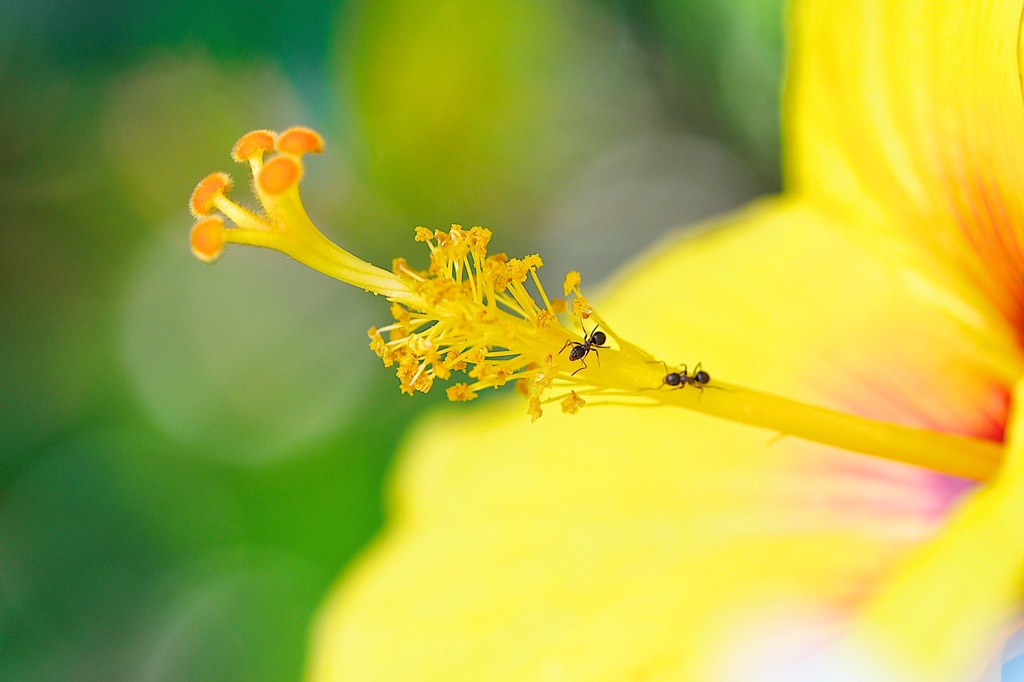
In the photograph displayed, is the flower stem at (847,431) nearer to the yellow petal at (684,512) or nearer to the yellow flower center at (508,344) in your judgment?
the yellow flower center at (508,344)

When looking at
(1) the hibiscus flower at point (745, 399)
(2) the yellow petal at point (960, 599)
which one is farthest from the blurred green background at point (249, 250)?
(2) the yellow petal at point (960, 599)

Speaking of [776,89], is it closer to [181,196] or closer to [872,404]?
[872,404]

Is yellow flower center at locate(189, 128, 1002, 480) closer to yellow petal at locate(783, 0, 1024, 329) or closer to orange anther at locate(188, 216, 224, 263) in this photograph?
orange anther at locate(188, 216, 224, 263)

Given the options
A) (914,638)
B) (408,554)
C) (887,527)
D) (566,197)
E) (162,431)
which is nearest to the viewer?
(914,638)

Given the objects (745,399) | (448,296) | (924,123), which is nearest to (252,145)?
(448,296)

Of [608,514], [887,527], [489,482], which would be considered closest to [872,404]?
[887,527]

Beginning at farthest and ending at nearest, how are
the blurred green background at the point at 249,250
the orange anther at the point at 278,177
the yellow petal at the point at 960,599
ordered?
the blurred green background at the point at 249,250 → the orange anther at the point at 278,177 → the yellow petal at the point at 960,599

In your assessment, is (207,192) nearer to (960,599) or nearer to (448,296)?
(448,296)
